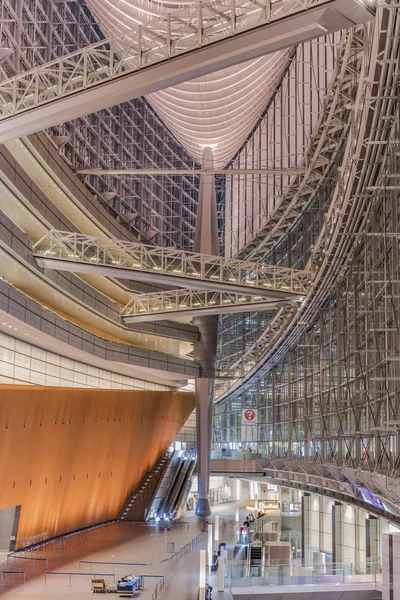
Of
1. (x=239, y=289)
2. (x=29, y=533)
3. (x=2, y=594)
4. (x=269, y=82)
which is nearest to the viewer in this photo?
(x=2, y=594)

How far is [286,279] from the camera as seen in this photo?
128 feet

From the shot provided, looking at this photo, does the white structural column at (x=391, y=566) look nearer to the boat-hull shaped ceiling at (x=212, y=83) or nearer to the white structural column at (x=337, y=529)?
the white structural column at (x=337, y=529)

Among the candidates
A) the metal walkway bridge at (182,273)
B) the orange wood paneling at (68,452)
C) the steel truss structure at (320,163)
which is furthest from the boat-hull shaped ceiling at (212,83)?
the orange wood paneling at (68,452)

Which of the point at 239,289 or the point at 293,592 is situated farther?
the point at 239,289

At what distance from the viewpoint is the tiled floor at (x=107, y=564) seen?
23625 millimetres

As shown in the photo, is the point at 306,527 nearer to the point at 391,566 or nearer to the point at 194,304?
the point at 194,304

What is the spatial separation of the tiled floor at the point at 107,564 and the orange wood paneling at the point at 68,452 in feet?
4.64

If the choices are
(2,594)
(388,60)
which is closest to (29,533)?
(2,594)

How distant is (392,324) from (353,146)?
530 centimetres

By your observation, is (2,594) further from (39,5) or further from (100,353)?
(39,5)

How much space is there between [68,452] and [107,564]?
9016 mm

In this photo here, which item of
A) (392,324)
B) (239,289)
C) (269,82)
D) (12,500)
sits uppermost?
(269,82)

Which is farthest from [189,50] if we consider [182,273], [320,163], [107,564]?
[320,163]

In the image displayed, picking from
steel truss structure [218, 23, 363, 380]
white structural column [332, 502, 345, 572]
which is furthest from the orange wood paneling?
white structural column [332, 502, 345, 572]
